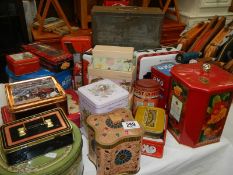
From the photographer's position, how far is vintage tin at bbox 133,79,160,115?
3.03 ft

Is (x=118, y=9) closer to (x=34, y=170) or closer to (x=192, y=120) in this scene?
(x=192, y=120)

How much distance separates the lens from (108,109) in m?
0.79

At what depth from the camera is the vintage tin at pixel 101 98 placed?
30.5 inches

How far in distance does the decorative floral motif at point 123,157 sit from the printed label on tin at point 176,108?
25 centimetres

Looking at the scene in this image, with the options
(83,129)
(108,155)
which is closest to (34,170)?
(108,155)

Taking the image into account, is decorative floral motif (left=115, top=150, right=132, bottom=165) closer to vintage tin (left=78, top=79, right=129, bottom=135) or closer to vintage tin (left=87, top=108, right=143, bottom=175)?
vintage tin (left=87, top=108, right=143, bottom=175)

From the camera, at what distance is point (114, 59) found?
3.22 feet

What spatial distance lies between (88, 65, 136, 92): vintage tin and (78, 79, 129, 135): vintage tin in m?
0.09

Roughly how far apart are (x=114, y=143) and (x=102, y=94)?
0.21 meters

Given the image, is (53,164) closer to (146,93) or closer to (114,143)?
(114,143)

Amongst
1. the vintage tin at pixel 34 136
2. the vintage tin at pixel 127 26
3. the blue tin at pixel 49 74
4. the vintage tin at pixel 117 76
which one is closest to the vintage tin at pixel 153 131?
the vintage tin at pixel 117 76

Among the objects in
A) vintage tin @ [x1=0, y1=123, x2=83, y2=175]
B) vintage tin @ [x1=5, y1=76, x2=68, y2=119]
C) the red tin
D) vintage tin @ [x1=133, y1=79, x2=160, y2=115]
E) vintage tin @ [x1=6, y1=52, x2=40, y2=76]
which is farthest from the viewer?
the red tin

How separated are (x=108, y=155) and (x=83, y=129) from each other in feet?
0.86

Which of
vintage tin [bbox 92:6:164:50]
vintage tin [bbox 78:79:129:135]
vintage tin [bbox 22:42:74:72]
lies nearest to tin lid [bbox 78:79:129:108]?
vintage tin [bbox 78:79:129:135]
